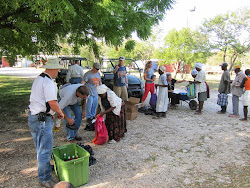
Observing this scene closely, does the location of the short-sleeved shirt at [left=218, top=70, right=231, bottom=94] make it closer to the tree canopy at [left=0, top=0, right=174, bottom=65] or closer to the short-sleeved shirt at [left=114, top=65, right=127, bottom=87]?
the tree canopy at [left=0, top=0, right=174, bottom=65]

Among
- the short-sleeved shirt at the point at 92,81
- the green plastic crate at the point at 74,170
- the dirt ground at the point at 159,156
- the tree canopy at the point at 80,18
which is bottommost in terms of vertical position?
the dirt ground at the point at 159,156

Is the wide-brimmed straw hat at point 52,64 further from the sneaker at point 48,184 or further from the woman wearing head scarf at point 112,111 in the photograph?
the sneaker at point 48,184

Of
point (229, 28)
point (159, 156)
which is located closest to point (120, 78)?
point (159, 156)

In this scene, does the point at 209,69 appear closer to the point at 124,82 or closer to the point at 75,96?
the point at 124,82

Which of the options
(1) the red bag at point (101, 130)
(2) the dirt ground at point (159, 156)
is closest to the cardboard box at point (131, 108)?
(2) the dirt ground at point (159, 156)

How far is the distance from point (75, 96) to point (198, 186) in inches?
104

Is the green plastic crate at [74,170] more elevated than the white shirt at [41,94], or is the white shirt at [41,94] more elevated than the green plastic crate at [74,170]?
the white shirt at [41,94]

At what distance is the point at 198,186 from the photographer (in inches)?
126

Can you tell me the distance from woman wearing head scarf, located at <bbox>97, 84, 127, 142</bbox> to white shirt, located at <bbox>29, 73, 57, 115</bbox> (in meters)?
1.68

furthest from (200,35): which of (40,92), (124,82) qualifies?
(40,92)

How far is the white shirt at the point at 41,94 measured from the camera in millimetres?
2797

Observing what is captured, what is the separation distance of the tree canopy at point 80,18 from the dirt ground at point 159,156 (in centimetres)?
251

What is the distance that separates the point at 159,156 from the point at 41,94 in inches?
102

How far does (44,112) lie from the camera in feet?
9.57
